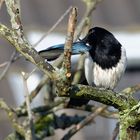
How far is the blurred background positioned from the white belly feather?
2.55 meters

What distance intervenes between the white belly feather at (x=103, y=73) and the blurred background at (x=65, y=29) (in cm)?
255

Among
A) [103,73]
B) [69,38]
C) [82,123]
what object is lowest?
[82,123]

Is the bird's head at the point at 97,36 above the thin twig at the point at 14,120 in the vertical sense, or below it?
above

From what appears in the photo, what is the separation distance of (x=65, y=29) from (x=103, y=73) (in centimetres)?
273

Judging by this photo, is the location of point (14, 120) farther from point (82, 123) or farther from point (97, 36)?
point (97, 36)

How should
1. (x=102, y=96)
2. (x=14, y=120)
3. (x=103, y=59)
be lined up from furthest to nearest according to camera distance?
(x=103, y=59) < (x=14, y=120) < (x=102, y=96)

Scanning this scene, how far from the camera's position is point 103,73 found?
4695mm

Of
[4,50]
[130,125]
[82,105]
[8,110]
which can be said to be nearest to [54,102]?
[82,105]

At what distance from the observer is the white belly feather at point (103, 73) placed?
4.63m

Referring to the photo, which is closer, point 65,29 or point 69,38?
point 69,38

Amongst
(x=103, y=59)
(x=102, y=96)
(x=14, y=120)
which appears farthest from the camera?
(x=103, y=59)

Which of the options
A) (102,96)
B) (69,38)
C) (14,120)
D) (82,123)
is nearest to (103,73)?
(82,123)

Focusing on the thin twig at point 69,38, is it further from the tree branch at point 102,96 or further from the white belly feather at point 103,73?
the white belly feather at point 103,73

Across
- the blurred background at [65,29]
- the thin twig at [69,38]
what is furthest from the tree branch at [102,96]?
the blurred background at [65,29]
